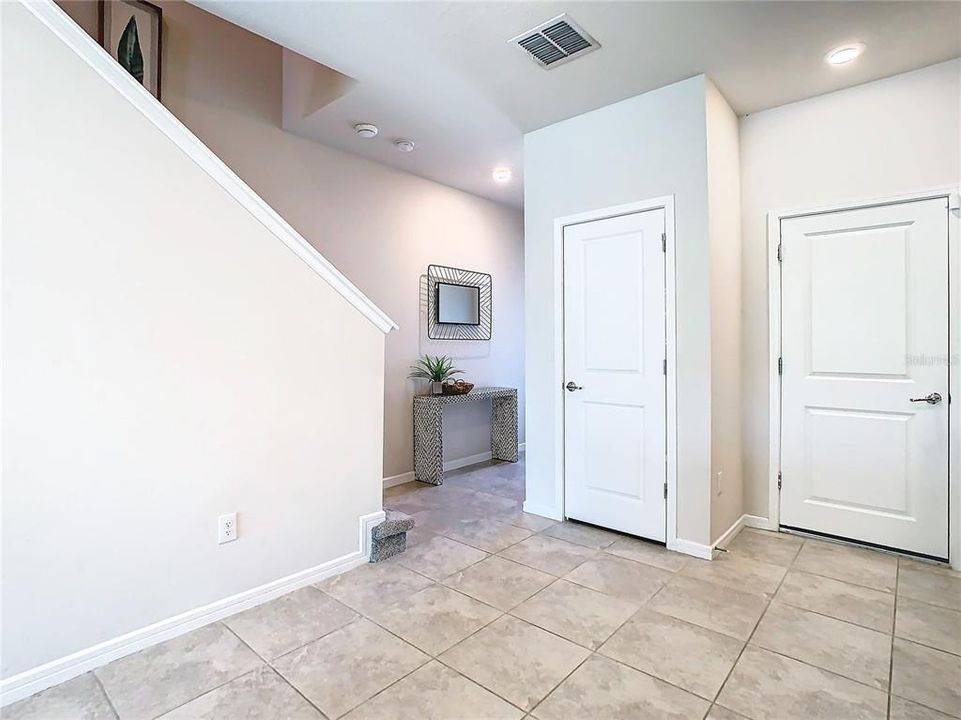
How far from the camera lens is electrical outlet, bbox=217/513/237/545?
2.10 meters

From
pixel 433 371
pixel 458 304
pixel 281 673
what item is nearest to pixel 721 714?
pixel 281 673

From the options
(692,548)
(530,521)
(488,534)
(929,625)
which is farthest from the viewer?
(530,521)

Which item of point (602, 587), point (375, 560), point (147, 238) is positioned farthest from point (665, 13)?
point (375, 560)

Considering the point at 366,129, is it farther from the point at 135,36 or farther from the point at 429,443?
the point at 429,443

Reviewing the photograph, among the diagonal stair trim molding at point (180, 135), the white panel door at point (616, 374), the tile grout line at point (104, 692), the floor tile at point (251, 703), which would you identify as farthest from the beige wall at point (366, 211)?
the white panel door at point (616, 374)

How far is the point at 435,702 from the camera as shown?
1597 mm

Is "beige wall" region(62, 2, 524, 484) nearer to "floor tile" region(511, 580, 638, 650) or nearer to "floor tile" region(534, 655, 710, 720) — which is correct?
"floor tile" region(511, 580, 638, 650)

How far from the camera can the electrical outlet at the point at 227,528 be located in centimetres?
210

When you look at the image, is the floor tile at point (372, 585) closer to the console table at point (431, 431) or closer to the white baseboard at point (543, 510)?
the white baseboard at point (543, 510)

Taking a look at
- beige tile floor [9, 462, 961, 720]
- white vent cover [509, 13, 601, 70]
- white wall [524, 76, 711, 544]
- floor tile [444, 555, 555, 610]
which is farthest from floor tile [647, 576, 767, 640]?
white vent cover [509, 13, 601, 70]

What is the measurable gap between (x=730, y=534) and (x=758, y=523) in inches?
13.3

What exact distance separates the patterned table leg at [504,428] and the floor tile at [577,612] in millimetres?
2747

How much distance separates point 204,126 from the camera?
3289 mm

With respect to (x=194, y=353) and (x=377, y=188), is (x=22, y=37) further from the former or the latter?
(x=377, y=188)
